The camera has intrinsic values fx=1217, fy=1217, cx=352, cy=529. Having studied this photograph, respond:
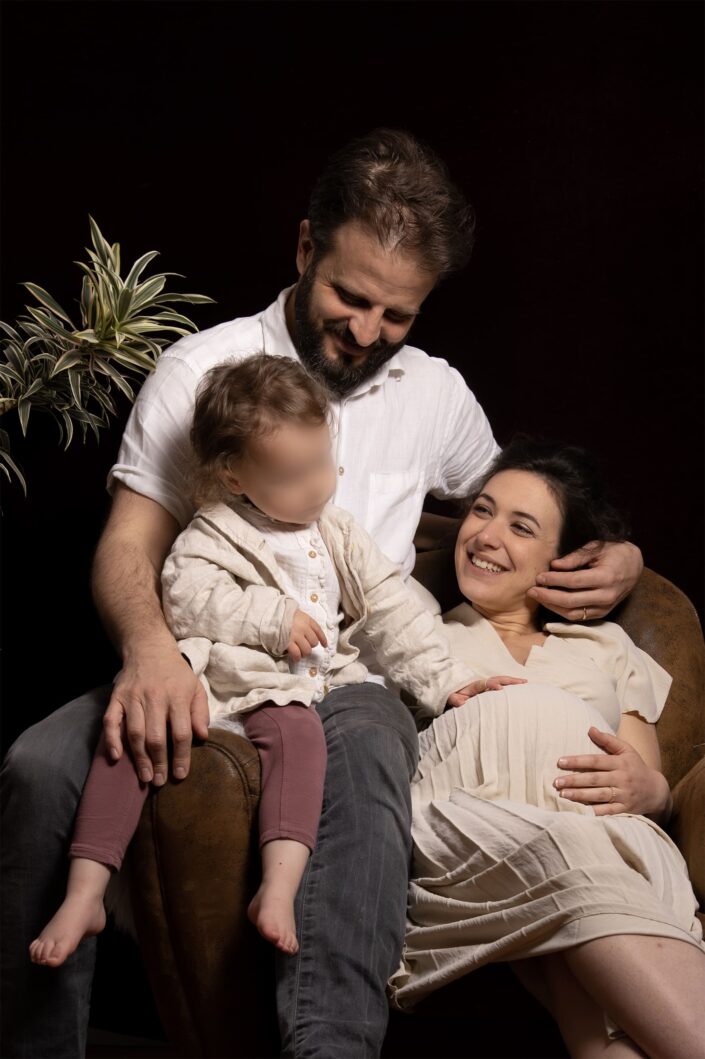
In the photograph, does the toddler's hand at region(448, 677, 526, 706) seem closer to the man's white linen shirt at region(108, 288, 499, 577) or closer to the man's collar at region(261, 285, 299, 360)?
the man's white linen shirt at region(108, 288, 499, 577)

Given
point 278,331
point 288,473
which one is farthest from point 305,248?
point 288,473

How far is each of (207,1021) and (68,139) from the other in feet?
8.93

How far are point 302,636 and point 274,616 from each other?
7 cm

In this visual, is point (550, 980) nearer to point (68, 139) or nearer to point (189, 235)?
point (189, 235)

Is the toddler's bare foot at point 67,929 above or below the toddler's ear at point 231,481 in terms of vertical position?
below

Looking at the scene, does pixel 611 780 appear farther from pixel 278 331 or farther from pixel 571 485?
pixel 278 331

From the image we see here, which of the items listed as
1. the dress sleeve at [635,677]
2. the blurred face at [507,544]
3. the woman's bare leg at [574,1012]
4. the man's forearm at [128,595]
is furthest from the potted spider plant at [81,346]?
the woman's bare leg at [574,1012]

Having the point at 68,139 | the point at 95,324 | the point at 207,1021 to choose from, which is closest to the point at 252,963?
the point at 207,1021

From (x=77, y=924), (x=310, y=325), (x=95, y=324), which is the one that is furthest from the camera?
(x=310, y=325)

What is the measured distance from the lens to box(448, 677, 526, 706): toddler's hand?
8.30ft

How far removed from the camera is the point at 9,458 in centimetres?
259

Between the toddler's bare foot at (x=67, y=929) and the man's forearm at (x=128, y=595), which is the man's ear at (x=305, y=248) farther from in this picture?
the toddler's bare foot at (x=67, y=929)

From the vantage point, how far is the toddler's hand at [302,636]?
2.29 meters

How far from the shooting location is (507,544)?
2840 millimetres
